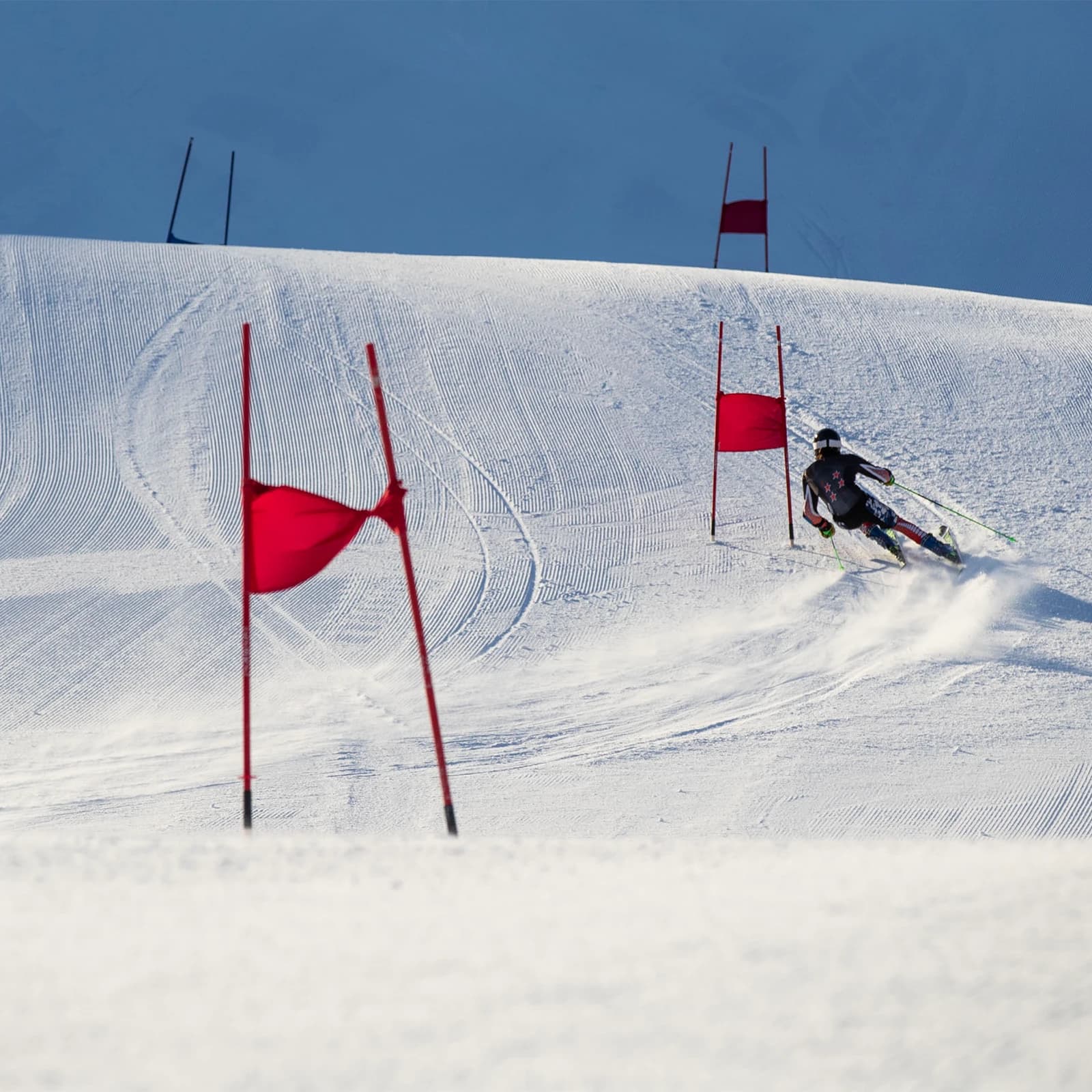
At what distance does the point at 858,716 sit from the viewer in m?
6.54

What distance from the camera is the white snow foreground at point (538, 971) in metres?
2.23

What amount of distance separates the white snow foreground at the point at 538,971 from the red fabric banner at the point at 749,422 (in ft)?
17.5

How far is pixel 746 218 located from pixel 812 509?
5.91 meters

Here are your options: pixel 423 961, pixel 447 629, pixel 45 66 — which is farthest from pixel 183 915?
pixel 45 66

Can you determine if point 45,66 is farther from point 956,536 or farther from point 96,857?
point 96,857

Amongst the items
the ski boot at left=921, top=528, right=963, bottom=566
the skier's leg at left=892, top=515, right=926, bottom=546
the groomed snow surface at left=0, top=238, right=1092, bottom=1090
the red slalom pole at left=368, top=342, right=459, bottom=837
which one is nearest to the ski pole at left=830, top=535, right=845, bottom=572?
the groomed snow surface at left=0, top=238, right=1092, bottom=1090

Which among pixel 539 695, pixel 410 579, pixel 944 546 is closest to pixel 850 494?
pixel 944 546

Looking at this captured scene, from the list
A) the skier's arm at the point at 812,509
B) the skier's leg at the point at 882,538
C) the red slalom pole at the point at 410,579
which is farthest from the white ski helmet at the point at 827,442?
the red slalom pole at the point at 410,579

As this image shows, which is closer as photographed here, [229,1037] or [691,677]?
[229,1037]

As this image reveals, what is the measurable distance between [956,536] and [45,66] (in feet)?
109

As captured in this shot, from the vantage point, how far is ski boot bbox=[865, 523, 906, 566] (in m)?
8.55

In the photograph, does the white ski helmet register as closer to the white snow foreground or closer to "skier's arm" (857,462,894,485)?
"skier's arm" (857,462,894,485)

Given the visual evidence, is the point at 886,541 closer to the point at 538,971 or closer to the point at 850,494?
the point at 850,494

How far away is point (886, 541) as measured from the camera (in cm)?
857
